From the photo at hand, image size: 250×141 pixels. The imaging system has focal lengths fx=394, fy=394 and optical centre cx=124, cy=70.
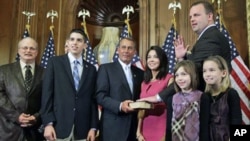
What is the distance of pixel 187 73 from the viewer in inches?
116

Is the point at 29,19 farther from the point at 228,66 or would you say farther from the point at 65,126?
the point at 228,66

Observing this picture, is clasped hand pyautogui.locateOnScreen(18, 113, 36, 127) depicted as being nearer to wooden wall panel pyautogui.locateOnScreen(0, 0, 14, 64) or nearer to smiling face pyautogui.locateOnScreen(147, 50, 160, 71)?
smiling face pyautogui.locateOnScreen(147, 50, 160, 71)

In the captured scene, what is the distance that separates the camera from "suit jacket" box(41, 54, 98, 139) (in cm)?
328

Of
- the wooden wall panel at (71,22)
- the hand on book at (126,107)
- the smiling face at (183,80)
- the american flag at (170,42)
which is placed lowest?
the hand on book at (126,107)

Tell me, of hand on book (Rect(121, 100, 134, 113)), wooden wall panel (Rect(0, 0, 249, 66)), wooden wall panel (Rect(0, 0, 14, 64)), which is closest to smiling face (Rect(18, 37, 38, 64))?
hand on book (Rect(121, 100, 134, 113))

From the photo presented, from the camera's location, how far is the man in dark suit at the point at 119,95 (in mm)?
3375

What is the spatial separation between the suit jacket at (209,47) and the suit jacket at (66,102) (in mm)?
964

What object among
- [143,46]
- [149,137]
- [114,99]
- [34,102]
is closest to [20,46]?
[34,102]

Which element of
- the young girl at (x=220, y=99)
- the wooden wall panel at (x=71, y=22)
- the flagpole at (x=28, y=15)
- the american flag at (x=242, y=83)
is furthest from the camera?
the flagpole at (x=28, y=15)

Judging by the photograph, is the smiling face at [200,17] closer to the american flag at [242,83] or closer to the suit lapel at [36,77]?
the suit lapel at [36,77]

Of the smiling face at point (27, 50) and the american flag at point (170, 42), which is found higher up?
the american flag at point (170, 42)

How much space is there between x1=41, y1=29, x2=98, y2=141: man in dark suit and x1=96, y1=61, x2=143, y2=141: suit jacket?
0.30 ft

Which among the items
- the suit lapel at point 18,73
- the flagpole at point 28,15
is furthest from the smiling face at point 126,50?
the flagpole at point 28,15

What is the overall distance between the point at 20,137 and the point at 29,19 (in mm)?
4111
